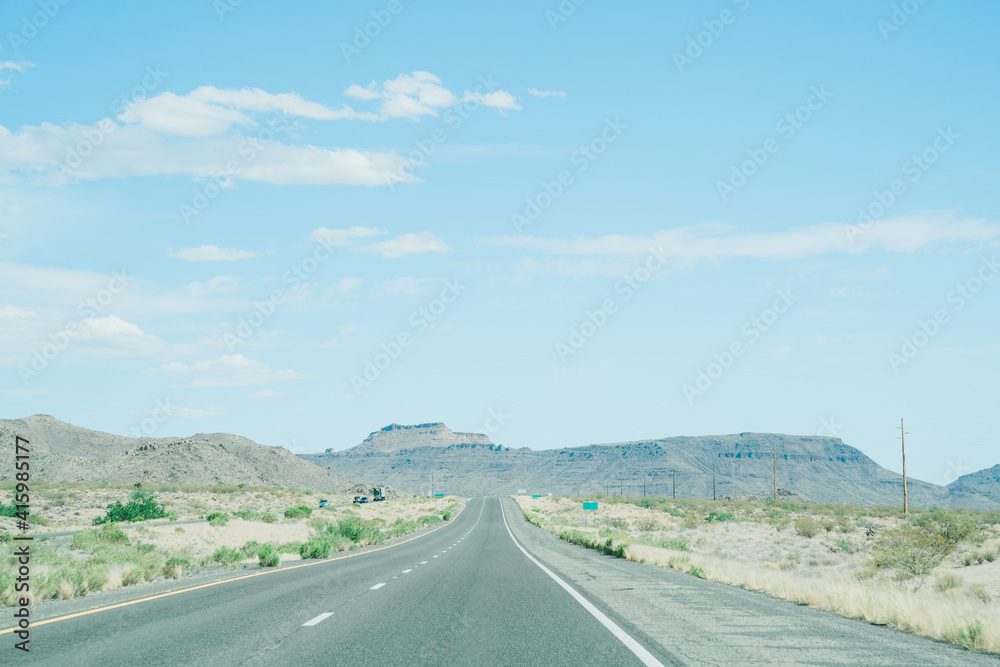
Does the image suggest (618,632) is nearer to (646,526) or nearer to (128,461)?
(646,526)

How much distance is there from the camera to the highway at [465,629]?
332 inches

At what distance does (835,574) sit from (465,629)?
2273cm

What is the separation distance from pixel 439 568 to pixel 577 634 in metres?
13.4

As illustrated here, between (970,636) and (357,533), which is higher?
(970,636)

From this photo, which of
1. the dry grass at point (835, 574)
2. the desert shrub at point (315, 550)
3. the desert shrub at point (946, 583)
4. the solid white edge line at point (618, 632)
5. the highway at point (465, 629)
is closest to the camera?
the solid white edge line at point (618, 632)

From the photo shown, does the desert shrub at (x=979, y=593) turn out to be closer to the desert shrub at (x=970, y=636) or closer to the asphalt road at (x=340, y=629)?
the desert shrub at (x=970, y=636)

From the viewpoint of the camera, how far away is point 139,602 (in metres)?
13.5

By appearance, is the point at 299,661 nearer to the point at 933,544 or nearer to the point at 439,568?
the point at 439,568

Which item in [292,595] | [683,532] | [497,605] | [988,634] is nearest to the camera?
[988,634]

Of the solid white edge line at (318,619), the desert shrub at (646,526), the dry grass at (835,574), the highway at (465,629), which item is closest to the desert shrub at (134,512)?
the dry grass at (835,574)

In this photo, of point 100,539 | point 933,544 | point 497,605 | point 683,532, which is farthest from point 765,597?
point 683,532

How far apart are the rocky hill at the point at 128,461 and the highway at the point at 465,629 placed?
12980 cm

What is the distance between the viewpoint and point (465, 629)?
1049 cm

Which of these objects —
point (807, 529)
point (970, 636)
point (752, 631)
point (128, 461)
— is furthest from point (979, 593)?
point (128, 461)
